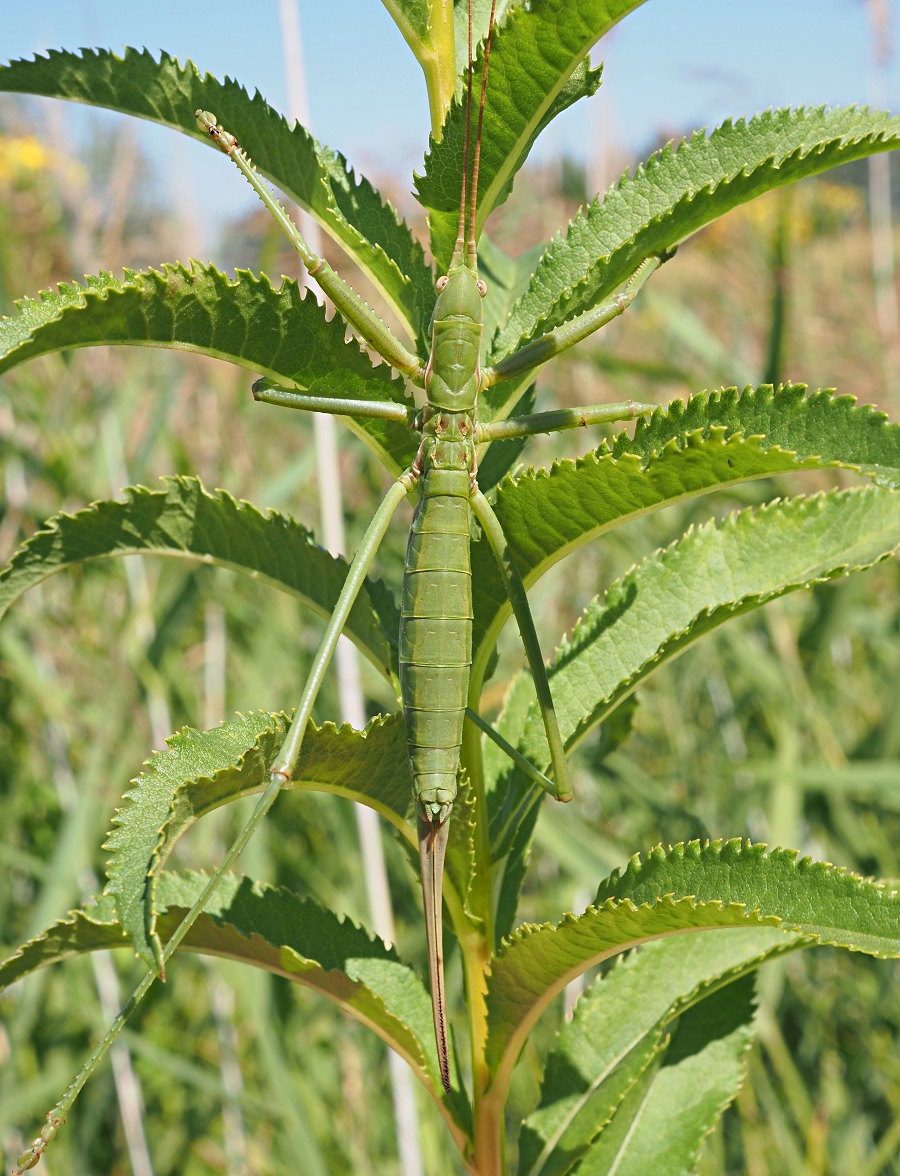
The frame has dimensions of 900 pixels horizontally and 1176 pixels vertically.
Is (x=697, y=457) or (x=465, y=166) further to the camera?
(x=465, y=166)

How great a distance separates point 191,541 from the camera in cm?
91

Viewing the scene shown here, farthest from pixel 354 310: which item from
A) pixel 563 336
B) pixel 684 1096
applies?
pixel 684 1096

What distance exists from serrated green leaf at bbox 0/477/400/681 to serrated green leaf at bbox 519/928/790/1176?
0.45 metres

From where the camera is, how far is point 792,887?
2.33 ft

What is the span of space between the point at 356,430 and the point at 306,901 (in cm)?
46

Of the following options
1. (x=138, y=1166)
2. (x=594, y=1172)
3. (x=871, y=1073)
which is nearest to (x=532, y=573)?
(x=594, y=1172)

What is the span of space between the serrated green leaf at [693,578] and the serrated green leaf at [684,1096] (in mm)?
352

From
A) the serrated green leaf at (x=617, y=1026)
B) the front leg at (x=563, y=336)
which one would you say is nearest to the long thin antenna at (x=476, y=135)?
the front leg at (x=563, y=336)

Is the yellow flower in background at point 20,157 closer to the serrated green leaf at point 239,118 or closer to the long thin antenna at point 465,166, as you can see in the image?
the serrated green leaf at point 239,118

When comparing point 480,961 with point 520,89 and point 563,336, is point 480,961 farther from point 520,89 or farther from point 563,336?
point 520,89

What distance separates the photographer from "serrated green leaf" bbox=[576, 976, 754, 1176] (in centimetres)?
93

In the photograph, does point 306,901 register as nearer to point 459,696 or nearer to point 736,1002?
point 459,696

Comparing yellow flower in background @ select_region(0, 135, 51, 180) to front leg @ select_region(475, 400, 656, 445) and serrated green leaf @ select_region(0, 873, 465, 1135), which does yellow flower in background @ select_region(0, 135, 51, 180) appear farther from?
serrated green leaf @ select_region(0, 873, 465, 1135)

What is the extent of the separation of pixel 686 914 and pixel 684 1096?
39cm
